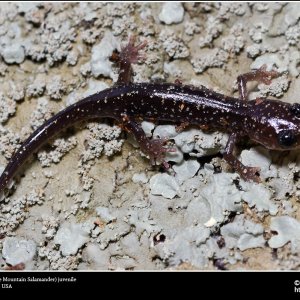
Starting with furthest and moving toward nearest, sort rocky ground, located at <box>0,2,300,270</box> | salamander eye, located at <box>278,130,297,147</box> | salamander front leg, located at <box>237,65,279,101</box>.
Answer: salamander front leg, located at <box>237,65,279,101</box>, salamander eye, located at <box>278,130,297,147</box>, rocky ground, located at <box>0,2,300,270</box>

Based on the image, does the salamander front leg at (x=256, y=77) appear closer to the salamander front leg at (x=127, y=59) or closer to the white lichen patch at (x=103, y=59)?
the salamander front leg at (x=127, y=59)

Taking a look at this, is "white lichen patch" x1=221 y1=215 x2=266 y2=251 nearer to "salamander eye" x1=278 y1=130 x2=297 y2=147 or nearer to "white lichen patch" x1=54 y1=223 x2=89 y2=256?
"salamander eye" x1=278 y1=130 x2=297 y2=147

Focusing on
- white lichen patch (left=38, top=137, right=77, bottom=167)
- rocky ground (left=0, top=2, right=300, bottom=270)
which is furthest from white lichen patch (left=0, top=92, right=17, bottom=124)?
white lichen patch (left=38, top=137, right=77, bottom=167)

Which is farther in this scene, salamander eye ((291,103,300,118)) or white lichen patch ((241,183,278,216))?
salamander eye ((291,103,300,118))

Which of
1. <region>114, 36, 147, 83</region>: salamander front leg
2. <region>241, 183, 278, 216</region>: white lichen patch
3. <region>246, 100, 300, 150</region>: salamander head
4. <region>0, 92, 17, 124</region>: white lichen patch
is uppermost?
<region>114, 36, 147, 83</region>: salamander front leg

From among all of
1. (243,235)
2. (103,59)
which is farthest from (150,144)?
(243,235)

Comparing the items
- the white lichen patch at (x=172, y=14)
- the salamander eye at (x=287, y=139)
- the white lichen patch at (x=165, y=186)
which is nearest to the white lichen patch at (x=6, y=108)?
the white lichen patch at (x=165, y=186)
